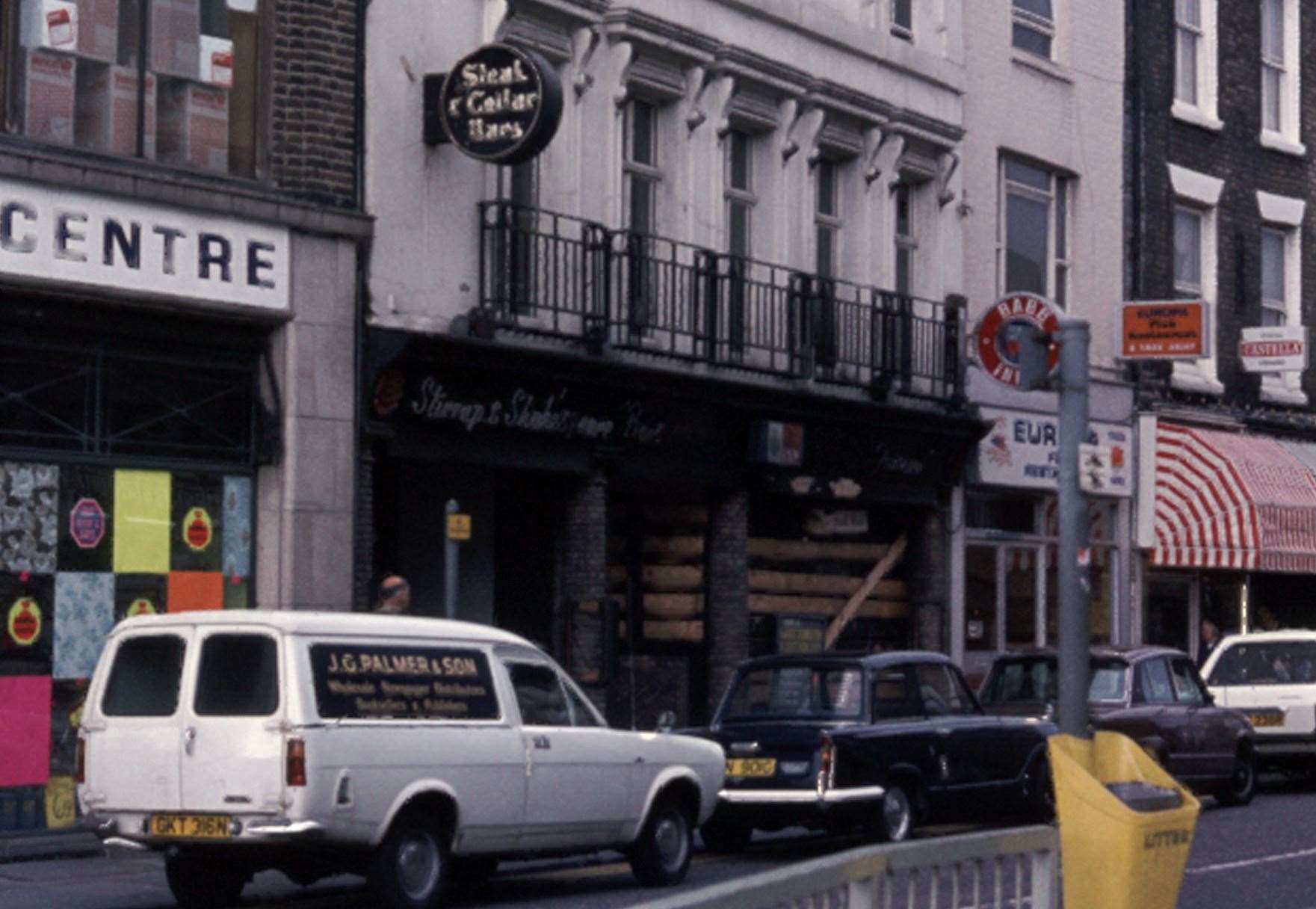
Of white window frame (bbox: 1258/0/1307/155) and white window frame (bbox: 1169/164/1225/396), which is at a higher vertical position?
white window frame (bbox: 1258/0/1307/155)

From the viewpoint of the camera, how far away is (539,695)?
16.1 metres

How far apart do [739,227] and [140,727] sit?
1351cm

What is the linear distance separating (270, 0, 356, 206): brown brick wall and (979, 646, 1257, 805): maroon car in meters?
7.13

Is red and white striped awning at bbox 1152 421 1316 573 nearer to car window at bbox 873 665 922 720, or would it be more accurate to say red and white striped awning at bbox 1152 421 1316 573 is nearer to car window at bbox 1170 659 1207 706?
car window at bbox 1170 659 1207 706

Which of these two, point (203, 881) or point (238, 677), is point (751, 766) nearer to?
point (203, 881)

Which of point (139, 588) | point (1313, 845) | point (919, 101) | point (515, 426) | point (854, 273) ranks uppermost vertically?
point (919, 101)

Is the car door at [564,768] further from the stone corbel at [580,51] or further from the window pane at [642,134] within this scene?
the window pane at [642,134]

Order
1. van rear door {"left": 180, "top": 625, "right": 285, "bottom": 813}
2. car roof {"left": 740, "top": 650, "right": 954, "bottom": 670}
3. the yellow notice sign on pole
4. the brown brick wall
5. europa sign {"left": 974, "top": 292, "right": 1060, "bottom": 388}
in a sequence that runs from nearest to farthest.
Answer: europa sign {"left": 974, "top": 292, "right": 1060, "bottom": 388} → van rear door {"left": 180, "top": 625, "right": 285, "bottom": 813} → car roof {"left": 740, "top": 650, "right": 954, "bottom": 670} → the yellow notice sign on pole → the brown brick wall

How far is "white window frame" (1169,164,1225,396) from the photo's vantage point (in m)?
34.8

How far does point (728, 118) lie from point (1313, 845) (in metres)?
10.3

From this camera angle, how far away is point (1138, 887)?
29.9ft

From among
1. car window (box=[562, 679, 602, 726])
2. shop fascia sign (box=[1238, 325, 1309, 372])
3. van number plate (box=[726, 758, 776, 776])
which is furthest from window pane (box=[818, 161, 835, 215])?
car window (box=[562, 679, 602, 726])

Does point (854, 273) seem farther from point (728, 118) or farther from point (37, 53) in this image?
point (37, 53)

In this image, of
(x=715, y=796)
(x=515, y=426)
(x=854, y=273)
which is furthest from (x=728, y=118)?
(x=715, y=796)
